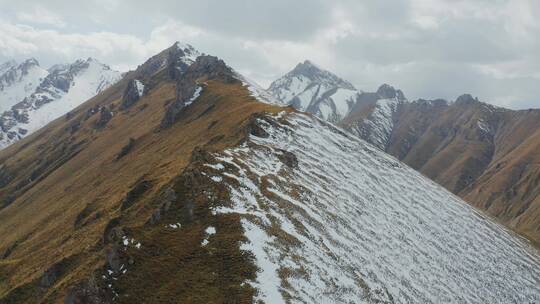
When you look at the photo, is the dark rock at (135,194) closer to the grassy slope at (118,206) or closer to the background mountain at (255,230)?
the background mountain at (255,230)

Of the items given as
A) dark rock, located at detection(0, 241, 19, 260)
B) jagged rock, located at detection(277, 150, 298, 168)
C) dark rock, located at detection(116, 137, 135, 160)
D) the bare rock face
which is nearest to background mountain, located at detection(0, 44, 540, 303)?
jagged rock, located at detection(277, 150, 298, 168)

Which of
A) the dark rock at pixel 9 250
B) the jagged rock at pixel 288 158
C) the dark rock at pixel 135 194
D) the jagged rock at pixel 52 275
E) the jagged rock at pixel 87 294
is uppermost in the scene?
the jagged rock at pixel 288 158

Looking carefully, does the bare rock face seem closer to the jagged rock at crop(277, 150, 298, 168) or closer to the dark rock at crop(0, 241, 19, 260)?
the dark rock at crop(0, 241, 19, 260)

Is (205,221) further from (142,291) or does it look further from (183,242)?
(142,291)

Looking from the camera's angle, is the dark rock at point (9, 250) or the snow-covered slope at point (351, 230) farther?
the dark rock at point (9, 250)

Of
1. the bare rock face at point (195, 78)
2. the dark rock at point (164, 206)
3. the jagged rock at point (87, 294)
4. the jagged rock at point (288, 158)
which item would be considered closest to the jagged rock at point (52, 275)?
the dark rock at point (164, 206)

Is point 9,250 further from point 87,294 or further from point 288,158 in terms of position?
point 87,294

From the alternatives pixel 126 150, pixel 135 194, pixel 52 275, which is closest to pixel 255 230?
pixel 135 194
